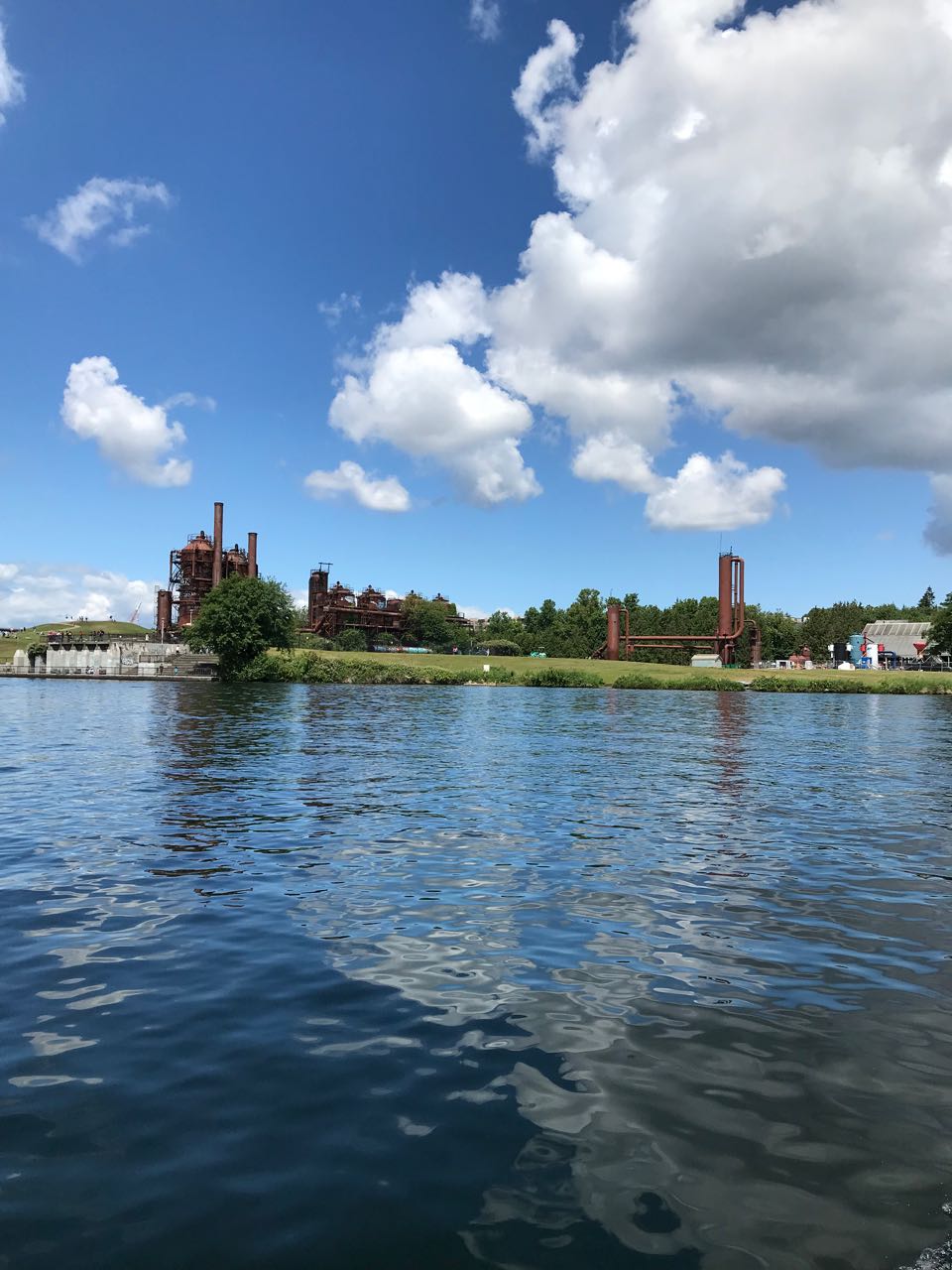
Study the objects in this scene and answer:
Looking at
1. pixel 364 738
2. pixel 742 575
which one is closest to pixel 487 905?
pixel 364 738

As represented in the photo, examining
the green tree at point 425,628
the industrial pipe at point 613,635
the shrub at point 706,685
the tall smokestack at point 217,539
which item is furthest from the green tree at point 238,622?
the green tree at point 425,628

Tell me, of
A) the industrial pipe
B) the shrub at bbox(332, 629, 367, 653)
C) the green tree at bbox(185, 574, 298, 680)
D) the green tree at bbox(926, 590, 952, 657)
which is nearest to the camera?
the green tree at bbox(185, 574, 298, 680)

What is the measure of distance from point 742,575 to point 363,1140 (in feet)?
430

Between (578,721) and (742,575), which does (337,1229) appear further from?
(742,575)

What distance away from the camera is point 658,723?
48.8 meters

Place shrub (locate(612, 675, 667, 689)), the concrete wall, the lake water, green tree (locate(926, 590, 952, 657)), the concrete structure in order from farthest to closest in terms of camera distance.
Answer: green tree (locate(926, 590, 952, 657))
the concrete wall
the concrete structure
shrub (locate(612, 675, 667, 689))
the lake water

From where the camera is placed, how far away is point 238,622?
10150cm

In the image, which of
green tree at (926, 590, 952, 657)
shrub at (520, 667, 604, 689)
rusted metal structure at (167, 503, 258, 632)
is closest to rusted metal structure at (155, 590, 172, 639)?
rusted metal structure at (167, 503, 258, 632)

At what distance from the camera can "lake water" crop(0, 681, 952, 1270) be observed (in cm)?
474

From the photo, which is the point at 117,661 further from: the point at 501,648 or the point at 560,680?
the point at 501,648

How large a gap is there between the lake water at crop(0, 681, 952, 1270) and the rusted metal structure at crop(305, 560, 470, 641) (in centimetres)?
13592

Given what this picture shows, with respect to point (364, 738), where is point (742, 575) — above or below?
above

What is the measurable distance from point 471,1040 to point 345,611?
14951cm

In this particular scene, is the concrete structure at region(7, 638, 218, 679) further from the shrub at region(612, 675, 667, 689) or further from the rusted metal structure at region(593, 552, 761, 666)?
the rusted metal structure at region(593, 552, 761, 666)
